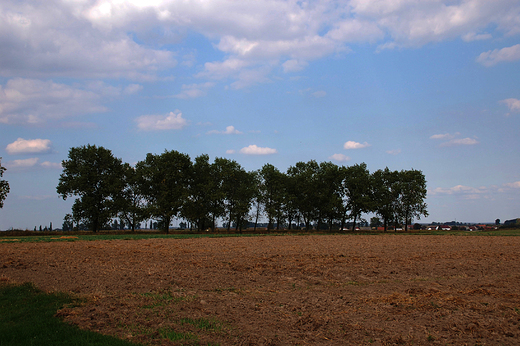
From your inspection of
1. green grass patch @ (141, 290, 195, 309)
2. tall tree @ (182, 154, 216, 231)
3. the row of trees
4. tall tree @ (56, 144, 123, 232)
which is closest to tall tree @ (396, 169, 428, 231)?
the row of trees

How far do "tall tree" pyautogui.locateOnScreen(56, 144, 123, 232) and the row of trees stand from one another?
7.8 inches

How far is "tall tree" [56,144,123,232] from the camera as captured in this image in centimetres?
7581

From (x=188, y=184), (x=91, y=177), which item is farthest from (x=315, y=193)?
(x=91, y=177)

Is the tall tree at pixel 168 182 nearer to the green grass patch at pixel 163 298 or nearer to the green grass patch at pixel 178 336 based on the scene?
the green grass patch at pixel 163 298

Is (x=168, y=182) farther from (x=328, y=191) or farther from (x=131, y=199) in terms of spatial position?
(x=328, y=191)

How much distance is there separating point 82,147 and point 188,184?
25857mm

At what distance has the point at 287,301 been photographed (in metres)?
12.4

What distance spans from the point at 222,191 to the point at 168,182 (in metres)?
13.2

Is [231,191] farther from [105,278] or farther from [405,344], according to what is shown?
[405,344]

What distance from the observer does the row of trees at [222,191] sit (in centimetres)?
7838

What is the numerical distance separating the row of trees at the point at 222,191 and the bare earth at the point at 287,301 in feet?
197

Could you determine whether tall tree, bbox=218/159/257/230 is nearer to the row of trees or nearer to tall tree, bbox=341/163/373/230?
the row of trees

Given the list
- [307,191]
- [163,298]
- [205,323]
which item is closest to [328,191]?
[307,191]

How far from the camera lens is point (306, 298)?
42.0 ft
